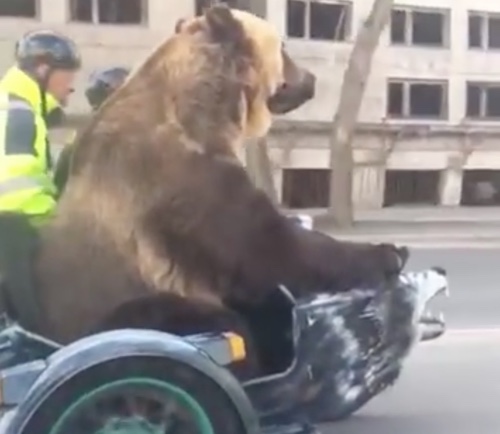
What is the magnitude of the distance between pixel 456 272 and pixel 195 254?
10036mm

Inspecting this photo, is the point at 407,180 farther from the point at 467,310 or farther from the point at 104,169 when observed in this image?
the point at 104,169

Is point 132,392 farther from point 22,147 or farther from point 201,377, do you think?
point 22,147

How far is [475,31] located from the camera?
2955 cm

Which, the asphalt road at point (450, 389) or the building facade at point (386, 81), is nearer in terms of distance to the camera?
the asphalt road at point (450, 389)

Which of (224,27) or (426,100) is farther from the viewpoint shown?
Result: (426,100)

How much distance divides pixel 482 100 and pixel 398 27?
270 centimetres

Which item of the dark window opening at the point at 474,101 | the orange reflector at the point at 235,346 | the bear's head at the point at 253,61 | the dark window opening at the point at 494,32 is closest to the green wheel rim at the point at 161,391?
the orange reflector at the point at 235,346

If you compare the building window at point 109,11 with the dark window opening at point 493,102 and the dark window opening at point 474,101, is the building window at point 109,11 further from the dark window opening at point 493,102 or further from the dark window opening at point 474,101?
the dark window opening at point 493,102

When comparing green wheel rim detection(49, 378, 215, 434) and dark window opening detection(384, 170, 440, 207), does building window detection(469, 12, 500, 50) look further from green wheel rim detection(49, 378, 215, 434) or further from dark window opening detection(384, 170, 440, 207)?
green wheel rim detection(49, 378, 215, 434)

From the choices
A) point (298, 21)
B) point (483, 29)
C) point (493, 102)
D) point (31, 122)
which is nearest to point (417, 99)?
point (493, 102)

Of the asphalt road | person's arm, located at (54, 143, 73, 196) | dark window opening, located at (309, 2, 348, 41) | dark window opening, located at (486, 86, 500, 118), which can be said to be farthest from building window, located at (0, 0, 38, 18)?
person's arm, located at (54, 143, 73, 196)

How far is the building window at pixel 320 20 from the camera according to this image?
1085 inches

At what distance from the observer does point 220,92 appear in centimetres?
488

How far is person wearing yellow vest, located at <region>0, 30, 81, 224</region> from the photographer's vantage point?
4883 mm
